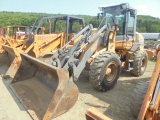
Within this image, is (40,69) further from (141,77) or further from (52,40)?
(141,77)

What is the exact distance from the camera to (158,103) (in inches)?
115

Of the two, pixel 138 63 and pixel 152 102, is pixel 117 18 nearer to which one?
pixel 138 63

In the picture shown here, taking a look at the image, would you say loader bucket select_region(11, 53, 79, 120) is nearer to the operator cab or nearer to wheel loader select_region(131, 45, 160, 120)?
wheel loader select_region(131, 45, 160, 120)

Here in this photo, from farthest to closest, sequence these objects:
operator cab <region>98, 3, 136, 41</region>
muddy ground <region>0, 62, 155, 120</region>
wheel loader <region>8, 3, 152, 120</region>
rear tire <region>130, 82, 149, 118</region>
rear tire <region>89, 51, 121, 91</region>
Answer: operator cab <region>98, 3, 136, 41</region>, rear tire <region>89, 51, 121, 91</region>, muddy ground <region>0, 62, 155, 120</region>, wheel loader <region>8, 3, 152, 120</region>, rear tire <region>130, 82, 149, 118</region>

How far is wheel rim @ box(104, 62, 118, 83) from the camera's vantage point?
5621 millimetres

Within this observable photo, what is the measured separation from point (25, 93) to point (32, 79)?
2.37 ft

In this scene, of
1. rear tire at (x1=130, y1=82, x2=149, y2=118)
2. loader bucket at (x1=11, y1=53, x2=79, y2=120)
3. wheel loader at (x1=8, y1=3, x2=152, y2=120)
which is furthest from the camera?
wheel loader at (x1=8, y1=3, x2=152, y2=120)

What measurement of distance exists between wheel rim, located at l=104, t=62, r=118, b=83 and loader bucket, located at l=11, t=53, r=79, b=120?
1.54 metres

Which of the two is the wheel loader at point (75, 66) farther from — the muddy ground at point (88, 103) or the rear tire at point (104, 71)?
the muddy ground at point (88, 103)

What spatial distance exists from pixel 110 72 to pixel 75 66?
1255 mm

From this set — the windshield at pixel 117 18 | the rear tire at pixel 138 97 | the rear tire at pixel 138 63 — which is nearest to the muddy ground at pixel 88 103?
the rear tire at pixel 138 97

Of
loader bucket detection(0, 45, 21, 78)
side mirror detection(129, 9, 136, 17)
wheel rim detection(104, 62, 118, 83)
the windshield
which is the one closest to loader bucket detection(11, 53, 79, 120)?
loader bucket detection(0, 45, 21, 78)

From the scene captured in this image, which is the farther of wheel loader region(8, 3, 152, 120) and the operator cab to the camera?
the operator cab

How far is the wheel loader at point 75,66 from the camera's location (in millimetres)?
4168
